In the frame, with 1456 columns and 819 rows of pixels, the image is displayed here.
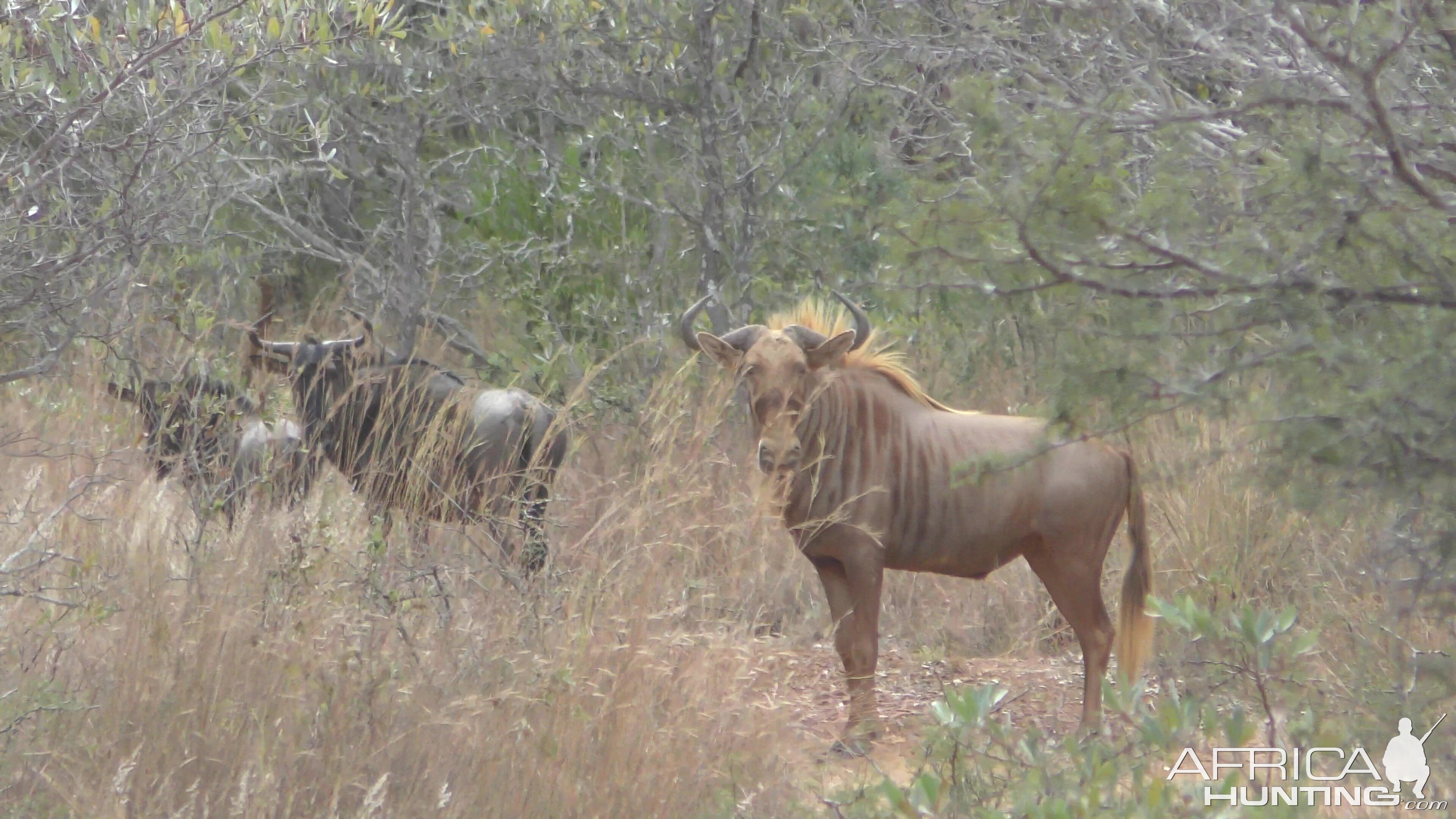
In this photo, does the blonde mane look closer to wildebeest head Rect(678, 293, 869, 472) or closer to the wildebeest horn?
wildebeest head Rect(678, 293, 869, 472)

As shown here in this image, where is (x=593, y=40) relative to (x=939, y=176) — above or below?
above

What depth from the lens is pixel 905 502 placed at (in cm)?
604

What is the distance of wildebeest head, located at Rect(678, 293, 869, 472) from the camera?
565cm

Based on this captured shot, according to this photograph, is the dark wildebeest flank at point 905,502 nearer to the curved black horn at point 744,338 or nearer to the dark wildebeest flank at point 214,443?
the curved black horn at point 744,338

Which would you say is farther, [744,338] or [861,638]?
[744,338]

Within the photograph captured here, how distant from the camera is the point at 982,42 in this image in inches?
247

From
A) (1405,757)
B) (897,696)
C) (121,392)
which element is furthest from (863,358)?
(1405,757)

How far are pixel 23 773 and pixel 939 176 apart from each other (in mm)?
6266

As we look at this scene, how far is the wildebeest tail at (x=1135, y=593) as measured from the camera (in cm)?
603

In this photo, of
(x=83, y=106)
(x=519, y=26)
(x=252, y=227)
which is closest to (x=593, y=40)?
(x=519, y=26)

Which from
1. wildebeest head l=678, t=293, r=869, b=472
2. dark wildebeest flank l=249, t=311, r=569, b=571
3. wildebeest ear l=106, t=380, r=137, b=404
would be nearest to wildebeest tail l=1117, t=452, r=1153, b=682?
wildebeest head l=678, t=293, r=869, b=472

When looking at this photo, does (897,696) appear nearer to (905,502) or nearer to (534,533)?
(905,502)

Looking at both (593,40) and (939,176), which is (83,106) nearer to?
(593,40)

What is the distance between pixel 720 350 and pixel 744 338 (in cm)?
13
